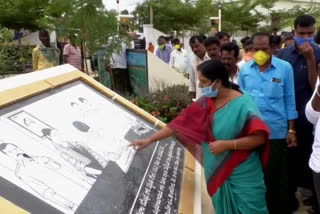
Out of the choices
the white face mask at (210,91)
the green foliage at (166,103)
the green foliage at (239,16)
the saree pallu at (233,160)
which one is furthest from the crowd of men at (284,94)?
the green foliage at (239,16)

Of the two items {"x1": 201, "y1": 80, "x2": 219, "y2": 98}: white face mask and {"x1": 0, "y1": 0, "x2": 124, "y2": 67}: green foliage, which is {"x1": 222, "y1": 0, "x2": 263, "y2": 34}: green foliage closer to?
{"x1": 0, "y1": 0, "x2": 124, "y2": 67}: green foliage

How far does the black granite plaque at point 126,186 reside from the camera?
55.1 inches

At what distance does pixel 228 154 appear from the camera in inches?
84.5

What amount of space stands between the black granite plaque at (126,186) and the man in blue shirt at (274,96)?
84 cm

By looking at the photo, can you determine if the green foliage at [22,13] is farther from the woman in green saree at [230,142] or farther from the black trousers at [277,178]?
the woman in green saree at [230,142]

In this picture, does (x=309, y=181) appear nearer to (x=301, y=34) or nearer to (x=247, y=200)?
(x=301, y=34)

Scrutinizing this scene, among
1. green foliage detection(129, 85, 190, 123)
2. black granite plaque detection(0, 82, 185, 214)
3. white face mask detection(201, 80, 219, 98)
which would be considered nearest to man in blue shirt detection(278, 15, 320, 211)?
white face mask detection(201, 80, 219, 98)

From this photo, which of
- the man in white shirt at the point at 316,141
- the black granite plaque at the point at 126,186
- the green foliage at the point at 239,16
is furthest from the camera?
the green foliage at the point at 239,16

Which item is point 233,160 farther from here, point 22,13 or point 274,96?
point 22,13

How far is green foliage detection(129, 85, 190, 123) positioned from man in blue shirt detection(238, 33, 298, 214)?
160 centimetres

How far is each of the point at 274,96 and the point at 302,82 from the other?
0.44 m

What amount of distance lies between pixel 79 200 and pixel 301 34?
235 cm

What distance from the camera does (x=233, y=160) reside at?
2146 mm

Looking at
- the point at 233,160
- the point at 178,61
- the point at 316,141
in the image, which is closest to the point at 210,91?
the point at 233,160
